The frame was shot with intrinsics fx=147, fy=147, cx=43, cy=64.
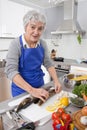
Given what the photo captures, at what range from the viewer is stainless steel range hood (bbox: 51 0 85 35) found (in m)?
2.63

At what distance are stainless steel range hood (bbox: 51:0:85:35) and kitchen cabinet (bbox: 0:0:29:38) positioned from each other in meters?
0.76

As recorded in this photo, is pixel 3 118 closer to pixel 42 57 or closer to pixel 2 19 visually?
pixel 42 57

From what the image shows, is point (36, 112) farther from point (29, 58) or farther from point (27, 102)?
point (29, 58)

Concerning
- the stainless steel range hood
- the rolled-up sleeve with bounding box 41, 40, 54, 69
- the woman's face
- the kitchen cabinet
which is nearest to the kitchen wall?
the stainless steel range hood

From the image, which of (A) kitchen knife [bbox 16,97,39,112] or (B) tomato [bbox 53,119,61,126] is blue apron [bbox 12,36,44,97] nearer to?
(A) kitchen knife [bbox 16,97,39,112]

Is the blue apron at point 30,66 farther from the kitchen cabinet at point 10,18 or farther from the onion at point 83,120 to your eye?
the kitchen cabinet at point 10,18

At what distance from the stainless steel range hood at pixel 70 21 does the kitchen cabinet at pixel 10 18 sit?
76cm

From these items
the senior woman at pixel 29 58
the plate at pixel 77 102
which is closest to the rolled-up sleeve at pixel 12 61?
the senior woman at pixel 29 58

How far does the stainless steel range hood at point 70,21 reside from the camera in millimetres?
2629

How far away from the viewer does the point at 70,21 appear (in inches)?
108

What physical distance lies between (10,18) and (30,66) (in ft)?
4.85

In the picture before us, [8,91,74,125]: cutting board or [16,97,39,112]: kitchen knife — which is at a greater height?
[16,97,39,112]: kitchen knife

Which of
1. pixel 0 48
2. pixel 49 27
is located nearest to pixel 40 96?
pixel 0 48

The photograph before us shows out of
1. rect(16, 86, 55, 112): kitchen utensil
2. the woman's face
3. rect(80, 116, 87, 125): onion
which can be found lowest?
rect(16, 86, 55, 112): kitchen utensil
